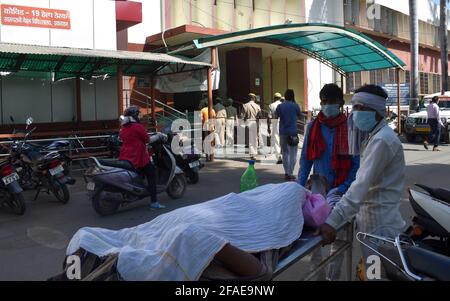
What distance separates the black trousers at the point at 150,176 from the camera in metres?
7.29

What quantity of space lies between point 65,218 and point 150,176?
141 centimetres

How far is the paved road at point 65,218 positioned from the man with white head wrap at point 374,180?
5.21 feet

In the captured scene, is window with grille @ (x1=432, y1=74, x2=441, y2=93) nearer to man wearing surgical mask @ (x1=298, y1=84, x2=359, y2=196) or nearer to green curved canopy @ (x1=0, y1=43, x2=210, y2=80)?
green curved canopy @ (x1=0, y1=43, x2=210, y2=80)

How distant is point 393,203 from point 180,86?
11705 millimetres

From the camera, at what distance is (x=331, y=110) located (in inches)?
160

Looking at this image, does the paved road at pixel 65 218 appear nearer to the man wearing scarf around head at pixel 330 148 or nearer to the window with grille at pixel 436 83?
the man wearing scarf around head at pixel 330 148

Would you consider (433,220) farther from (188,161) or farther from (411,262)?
(188,161)

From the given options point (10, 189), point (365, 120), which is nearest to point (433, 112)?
Result: point (10, 189)

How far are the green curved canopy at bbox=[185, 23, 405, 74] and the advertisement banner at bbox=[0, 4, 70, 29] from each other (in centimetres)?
383

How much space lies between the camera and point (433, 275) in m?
2.29

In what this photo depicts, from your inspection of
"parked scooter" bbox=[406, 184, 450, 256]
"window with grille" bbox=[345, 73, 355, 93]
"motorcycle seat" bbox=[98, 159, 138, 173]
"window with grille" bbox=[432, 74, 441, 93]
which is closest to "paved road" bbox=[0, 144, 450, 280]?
"motorcycle seat" bbox=[98, 159, 138, 173]

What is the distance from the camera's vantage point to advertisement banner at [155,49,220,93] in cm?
1334

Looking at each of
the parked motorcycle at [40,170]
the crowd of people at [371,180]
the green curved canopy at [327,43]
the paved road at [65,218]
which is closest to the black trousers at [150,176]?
the paved road at [65,218]
